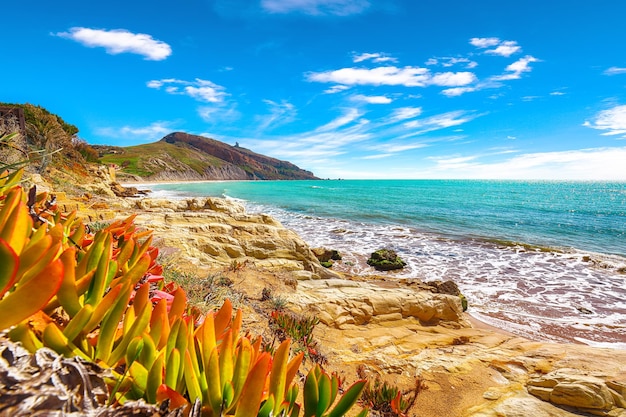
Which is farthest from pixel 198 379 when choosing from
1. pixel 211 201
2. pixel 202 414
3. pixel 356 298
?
pixel 211 201

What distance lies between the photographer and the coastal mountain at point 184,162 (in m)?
94.8

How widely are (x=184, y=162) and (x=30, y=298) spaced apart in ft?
456

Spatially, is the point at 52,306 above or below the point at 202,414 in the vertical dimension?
above

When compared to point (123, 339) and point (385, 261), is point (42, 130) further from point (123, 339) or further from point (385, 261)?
point (123, 339)

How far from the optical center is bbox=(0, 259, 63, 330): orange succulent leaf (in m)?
0.80

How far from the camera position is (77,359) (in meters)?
0.89

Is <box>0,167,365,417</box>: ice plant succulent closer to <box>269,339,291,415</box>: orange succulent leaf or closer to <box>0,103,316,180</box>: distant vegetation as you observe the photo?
<box>269,339,291,415</box>: orange succulent leaf

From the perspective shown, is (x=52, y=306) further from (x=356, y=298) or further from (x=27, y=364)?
(x=356, y=298)

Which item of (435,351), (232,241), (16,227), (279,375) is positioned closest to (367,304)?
(435,351)

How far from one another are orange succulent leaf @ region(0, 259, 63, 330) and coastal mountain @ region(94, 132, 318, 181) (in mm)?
86695

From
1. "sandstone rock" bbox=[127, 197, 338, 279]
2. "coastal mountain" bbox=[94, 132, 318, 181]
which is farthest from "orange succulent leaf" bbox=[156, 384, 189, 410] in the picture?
"coastal mountain" bbox=[94, 132, 318, 181]

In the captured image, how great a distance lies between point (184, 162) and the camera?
12712 centimetres

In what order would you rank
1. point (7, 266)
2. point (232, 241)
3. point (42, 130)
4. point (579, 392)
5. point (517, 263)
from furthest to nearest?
point (42, 130), point (517, 263), point (232, 241), point (579, 392), point (7, 266)

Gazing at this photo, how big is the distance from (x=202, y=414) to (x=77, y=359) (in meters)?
0.46
